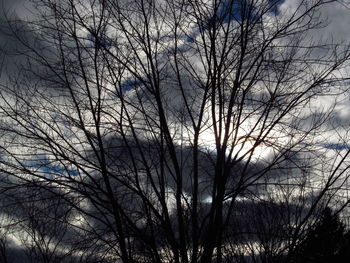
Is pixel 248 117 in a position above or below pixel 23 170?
above

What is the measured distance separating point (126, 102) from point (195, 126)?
109cm

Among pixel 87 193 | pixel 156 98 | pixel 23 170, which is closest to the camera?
pixel 23 170

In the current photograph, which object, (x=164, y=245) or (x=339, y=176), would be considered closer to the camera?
(x=339, y=176)

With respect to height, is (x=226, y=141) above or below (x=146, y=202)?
above

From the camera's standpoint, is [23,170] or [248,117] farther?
[248,117]

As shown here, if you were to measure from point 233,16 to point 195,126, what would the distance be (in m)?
1.65

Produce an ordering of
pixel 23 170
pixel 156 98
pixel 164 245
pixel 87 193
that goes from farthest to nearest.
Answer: pixel 164 245 < pixel 156 98 < pixel 87 193 < pixel 23 170

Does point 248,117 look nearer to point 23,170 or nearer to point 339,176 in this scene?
point 339,176

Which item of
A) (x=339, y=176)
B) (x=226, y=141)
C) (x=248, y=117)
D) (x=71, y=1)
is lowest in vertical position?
(x=339, y=176)

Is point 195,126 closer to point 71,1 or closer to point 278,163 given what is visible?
point 278,163

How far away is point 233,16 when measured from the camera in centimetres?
473

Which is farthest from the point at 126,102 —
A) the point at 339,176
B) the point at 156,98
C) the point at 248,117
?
the point at 339,176

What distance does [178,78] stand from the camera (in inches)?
210

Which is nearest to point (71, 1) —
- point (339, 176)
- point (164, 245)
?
point (164, 245)
